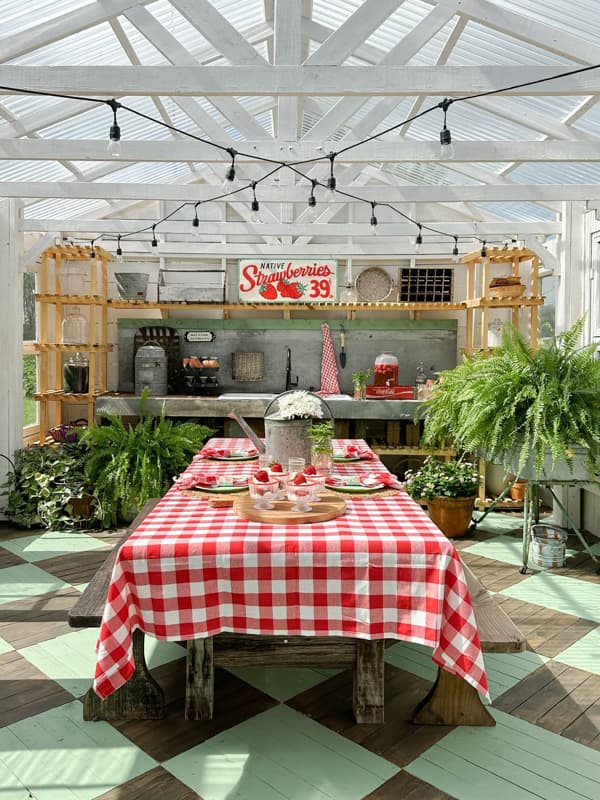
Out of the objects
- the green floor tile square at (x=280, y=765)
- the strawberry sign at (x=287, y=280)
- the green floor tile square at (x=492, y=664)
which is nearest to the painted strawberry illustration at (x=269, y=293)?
the strawberry sign at (x=287, y=280)

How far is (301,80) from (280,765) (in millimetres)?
3051

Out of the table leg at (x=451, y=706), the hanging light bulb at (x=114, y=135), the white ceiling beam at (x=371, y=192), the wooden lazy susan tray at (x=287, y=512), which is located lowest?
the table leg at (x=451, y=706)

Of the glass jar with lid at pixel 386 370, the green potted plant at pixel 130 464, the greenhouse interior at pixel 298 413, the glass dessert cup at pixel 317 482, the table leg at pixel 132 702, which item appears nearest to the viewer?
→ the greenhouse interior at pixel 298 413

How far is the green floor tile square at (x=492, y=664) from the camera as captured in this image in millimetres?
3373

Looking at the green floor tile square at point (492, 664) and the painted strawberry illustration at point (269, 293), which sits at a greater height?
the painted strawberry illustration at point (269, 293)

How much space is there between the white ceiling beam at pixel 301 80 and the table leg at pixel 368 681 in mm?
2584

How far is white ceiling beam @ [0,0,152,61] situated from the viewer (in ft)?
12.6

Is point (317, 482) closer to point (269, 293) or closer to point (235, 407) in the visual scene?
point (235, 407)

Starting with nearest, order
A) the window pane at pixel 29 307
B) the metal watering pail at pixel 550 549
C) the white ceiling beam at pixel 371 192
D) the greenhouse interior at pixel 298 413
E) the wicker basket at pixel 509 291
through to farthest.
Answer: the greenhouse interior at pixel 298 413 → the white ceiling beam at pixel 371 192 → the metal watering pail at pixel 550 549 → the wicker basket at pixel 509 291 → the window pane at pixel 29 307

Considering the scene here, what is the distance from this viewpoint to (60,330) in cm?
743

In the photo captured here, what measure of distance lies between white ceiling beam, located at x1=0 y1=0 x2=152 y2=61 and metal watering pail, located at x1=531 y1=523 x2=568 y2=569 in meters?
4.51

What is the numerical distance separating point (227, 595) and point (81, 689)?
1.18 metres

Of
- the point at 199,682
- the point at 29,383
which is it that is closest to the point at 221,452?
the point at 199,682

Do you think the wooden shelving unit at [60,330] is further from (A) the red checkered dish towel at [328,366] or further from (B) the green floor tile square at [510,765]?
(B) the green floor tile square at [510,765]
